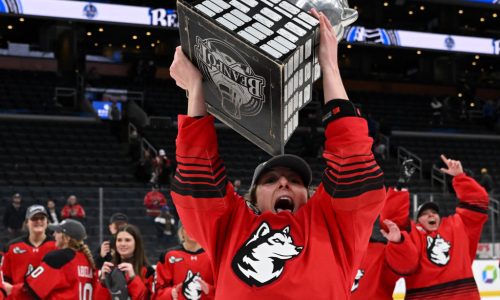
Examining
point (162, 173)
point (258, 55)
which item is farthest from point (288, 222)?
point (162, 173)

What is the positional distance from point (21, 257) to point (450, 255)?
3210 millimetres

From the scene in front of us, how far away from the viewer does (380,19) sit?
1057 inches

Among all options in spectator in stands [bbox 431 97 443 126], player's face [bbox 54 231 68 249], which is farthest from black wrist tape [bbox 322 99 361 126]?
spectator in stands [bbox 431 97 443 126]

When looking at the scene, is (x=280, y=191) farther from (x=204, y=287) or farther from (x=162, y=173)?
(x=162, y=173)

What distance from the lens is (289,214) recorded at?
2201mm

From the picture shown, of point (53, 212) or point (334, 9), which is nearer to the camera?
point (334, 9)

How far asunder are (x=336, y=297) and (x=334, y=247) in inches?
5.8

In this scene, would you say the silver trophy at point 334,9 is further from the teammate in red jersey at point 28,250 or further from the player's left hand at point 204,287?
the teammate in red jersey at point 28,250

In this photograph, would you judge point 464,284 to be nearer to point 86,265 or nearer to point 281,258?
point 86,265

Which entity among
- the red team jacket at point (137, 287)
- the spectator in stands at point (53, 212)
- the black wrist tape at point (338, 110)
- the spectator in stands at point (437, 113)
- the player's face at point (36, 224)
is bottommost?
the spectator in stands at point (437, 113)

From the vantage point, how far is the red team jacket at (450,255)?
4664 millimetres

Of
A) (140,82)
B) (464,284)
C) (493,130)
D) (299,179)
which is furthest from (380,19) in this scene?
(299,179)

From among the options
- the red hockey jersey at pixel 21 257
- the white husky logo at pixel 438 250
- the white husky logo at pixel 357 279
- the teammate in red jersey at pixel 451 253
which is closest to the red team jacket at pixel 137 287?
the red hockey jersey at pixel 21 257

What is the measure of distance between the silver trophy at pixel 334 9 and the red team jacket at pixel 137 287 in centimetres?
293
